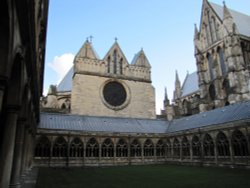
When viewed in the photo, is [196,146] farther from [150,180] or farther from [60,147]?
[60,147]

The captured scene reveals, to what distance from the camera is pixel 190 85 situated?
2095 inches

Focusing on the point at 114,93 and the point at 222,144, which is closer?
the point at 222,144

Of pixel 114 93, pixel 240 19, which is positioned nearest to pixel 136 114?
pixel 114 93

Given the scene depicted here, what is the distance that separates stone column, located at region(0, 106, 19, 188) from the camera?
21.3ft

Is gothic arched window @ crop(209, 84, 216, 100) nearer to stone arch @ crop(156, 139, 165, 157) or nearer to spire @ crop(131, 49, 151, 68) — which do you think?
spire @ crop(131, 49, 151, 68)

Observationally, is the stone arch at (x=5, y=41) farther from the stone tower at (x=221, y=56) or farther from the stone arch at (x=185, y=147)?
the stone tower at (x=221, y=56)

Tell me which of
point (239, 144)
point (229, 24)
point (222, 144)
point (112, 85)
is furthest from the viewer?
point (229, 24)

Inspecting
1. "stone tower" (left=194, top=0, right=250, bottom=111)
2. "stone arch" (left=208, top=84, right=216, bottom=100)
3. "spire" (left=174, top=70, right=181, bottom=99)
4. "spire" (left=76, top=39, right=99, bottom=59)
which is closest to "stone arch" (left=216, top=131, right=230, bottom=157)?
"stone tower" (left=194, top=0, right=250, bottom=111)

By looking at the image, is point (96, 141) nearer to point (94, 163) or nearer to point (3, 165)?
point (94, 163)

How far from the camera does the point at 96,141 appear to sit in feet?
84.4

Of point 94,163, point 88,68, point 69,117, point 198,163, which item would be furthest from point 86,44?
point 198,163

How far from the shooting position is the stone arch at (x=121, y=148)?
87.8 ft

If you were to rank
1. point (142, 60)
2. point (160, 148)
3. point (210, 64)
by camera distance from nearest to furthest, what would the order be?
point (160, 148) → point (142, 60) → point (210, 64)

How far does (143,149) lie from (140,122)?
180 inches
